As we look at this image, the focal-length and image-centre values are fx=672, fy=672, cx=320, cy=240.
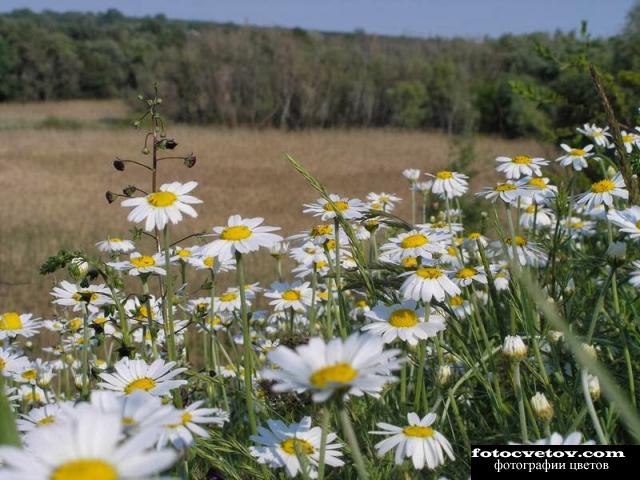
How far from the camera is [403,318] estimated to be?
148 cm

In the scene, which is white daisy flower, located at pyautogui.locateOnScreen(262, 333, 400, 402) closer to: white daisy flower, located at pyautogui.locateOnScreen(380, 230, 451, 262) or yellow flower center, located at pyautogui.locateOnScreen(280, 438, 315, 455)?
yellow flower center, located at pyautogui.locateOnScreen(280, 438, 315, 455)

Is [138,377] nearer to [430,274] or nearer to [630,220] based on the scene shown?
[430,274]

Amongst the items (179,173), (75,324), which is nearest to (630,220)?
(75,324)

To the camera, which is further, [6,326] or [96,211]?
[96,211]

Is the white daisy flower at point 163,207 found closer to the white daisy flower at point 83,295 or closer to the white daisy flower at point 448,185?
the white daisy flower at point 83,295

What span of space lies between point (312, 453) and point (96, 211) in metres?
14.4

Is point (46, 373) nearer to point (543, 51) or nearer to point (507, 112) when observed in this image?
point (543, 51)

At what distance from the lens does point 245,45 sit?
116 feet

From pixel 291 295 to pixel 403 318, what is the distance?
3.56ft

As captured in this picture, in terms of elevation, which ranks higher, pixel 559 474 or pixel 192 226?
pixel 559 474

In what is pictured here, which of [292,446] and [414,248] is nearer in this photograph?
[292,446]

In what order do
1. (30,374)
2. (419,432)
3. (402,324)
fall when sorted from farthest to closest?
(30,374), (402,324), (419,432)

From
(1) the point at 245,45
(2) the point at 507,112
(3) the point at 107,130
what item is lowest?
(3) the point at 107,130

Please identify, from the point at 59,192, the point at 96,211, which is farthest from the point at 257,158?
the point at 96,211
